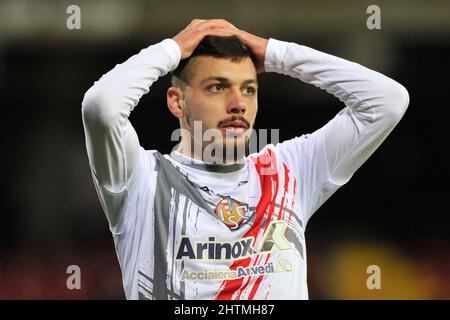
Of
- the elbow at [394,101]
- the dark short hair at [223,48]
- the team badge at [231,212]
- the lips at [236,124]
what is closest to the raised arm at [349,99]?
the elbow at [394,101]

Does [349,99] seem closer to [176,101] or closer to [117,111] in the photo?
[176,101]

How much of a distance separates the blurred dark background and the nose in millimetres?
2950

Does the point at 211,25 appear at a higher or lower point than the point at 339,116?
higher

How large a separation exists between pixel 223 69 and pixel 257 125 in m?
2.93

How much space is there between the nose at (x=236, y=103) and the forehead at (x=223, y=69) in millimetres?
49

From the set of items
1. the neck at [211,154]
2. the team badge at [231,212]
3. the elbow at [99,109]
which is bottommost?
the team badge at [231,212]

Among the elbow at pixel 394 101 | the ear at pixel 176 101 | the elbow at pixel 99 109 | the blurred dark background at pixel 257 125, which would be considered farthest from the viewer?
the blurred dark background at pixel 257 125

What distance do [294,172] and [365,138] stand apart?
0.32 metres

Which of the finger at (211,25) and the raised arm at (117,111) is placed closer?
the raised arm at (117,111)

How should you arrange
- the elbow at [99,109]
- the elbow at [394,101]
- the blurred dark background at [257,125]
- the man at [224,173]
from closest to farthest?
1. the elbow at [99,109]
2. the man at [224,173]
3. the elbow at [394,101]
4. the blurred dark background at [257,125]

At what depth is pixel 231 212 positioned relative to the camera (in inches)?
119

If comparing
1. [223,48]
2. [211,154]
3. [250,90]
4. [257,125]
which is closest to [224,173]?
[211,154]

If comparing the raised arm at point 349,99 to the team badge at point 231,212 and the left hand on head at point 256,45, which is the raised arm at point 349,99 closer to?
the left hand on head at point 256,45

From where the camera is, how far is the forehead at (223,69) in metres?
3.06
